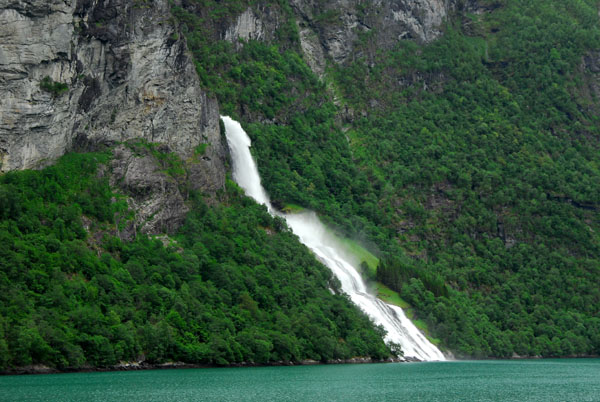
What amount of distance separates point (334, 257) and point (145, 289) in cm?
5521

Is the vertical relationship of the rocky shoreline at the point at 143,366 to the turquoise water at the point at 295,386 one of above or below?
below

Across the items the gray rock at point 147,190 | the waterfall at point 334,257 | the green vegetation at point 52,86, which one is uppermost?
the green vegetation at point 52,86

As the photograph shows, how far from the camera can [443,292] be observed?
5940 inches

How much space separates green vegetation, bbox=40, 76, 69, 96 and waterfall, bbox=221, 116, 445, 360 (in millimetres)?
44522

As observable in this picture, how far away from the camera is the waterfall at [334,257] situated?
5167 inches

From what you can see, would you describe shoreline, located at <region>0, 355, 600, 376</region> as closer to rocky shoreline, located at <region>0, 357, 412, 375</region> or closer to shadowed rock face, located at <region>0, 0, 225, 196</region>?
rocky shoreline, located at <region>0, 357, 412, 375</region>

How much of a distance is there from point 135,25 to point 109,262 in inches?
1804

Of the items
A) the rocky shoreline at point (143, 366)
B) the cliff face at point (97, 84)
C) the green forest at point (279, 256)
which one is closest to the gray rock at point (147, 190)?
the green forest at point (279, 256)

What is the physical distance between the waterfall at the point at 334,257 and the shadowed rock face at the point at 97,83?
15.4 m

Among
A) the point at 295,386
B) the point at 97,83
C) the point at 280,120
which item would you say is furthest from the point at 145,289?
the point at 280,120

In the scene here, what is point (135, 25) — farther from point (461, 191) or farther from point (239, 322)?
point (461, 191)

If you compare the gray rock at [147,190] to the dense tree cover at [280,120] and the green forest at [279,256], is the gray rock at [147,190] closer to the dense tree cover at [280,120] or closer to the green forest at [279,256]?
the green forest at [279,256]

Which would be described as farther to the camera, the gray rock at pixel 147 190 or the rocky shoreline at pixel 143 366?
the gray rock at pixel 147 190

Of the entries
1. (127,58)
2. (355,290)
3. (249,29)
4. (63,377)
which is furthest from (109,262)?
(249,29)
